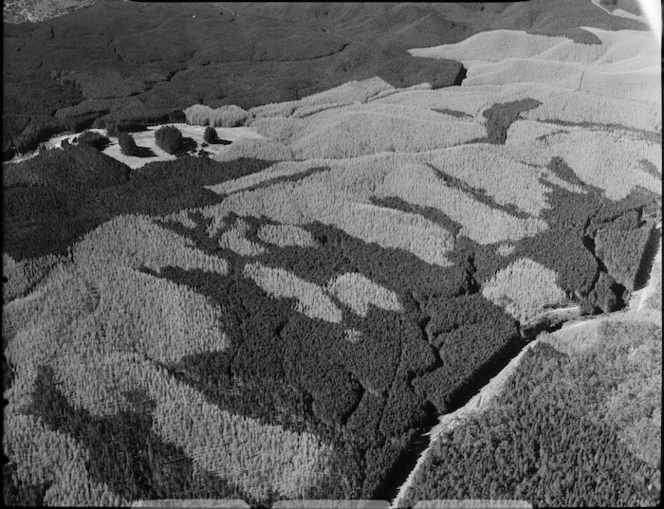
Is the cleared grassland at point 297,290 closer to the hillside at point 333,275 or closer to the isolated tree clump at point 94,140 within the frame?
the hillside at point 333,275

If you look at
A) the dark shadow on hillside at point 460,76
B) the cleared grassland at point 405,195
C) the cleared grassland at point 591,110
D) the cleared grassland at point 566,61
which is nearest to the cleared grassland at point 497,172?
the cleared grassland at point 405,195

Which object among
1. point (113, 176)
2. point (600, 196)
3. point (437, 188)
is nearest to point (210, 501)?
point (113, 176)

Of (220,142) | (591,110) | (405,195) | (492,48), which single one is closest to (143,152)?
(220,142)

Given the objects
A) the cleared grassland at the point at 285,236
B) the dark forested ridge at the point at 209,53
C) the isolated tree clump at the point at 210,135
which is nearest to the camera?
the cleared grassland at the point at 285,236

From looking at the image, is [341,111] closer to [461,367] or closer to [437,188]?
[437,188]

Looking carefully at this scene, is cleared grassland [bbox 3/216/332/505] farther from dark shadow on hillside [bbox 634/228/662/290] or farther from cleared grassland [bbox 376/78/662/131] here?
cleared grassland [bbox 376/78/662/131]

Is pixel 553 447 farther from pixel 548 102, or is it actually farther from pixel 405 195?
pixel 548 102
